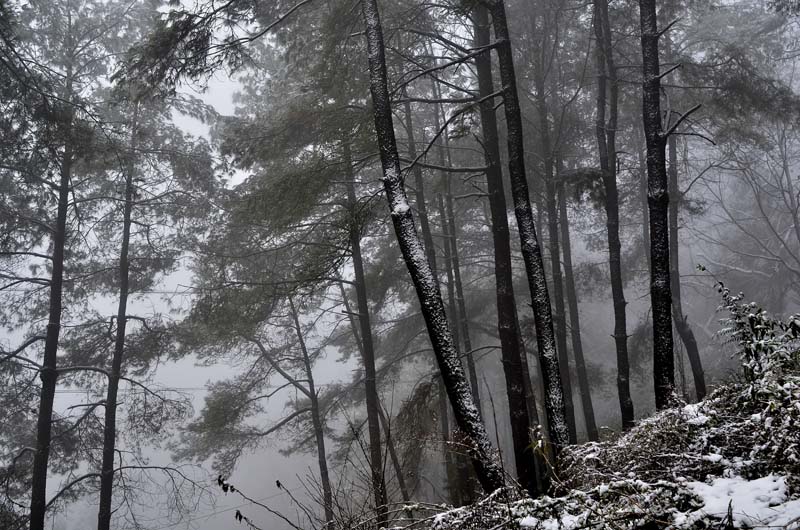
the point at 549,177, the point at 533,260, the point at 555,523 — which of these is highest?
the point at 549,177

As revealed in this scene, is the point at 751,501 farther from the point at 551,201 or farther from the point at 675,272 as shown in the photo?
the point at 675,272

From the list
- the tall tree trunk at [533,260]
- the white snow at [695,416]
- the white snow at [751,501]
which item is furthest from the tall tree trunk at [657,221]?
the white snow at [751,501]

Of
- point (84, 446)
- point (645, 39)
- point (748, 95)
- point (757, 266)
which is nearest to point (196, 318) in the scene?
point (84, 446)

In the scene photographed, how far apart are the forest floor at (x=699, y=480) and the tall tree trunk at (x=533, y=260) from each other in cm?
172

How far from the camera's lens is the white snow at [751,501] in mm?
2494

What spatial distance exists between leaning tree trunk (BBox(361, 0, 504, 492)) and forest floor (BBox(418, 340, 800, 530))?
3.83 feet

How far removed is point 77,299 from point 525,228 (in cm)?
1203

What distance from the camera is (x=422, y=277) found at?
566cm

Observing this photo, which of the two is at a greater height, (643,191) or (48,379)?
(643,191)

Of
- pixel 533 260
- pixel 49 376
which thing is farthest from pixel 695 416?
pixel 49 376

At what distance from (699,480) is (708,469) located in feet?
0.42

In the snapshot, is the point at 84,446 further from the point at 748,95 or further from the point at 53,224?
the point at 748,95

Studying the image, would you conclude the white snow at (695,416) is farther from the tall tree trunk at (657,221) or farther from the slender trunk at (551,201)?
the slender trunk at (551,201)

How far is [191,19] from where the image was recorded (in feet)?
21.1
